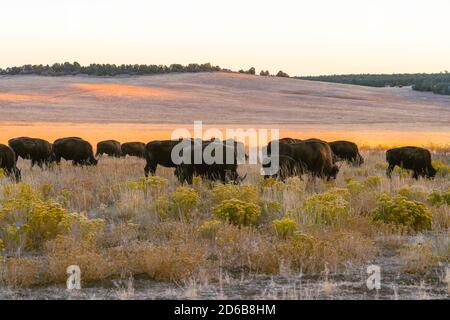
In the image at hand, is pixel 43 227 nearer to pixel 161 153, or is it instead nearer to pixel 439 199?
pixel 439 199

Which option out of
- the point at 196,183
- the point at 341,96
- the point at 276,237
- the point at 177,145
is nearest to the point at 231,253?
the point at 276,237

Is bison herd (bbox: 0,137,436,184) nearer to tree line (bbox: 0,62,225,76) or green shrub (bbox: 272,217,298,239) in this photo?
green shrub (bbox: 272,217,298,239)

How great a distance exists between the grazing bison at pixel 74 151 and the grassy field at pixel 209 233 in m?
7.96

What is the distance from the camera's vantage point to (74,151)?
22453 mm

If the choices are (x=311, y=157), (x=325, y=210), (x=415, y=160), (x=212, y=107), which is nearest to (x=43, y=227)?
(x=325, y=210)

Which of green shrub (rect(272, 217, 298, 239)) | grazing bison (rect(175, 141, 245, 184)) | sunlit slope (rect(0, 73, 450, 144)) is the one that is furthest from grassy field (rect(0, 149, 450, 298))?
sunlit slope (rect(0, 73, 450, 144))

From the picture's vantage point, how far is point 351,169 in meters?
21.4

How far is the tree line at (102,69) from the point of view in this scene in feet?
328

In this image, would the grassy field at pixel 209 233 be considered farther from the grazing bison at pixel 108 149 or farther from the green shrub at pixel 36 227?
the grazing bison at pixel 108 149

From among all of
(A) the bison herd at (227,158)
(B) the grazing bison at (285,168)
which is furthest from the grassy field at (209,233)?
(B) the grazing bison at (285,168)

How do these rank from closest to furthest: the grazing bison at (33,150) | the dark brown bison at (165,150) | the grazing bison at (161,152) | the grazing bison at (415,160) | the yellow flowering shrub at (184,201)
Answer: the yellow flowering shrub at (184,201)
the dark brown bison at (165,150)
the grazing bison at (161,152)
the grazing bison at (415,160)
the grazing bison at (33,150)

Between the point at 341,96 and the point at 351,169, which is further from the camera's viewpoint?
the point at 341,96
